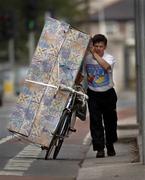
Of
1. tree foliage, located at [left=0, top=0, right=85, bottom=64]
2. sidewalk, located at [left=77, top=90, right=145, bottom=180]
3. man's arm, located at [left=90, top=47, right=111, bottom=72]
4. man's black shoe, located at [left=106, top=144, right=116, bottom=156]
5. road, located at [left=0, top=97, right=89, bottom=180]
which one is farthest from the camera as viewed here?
tree foliage, located at [left=0, top=0, right=85, bottom=64]

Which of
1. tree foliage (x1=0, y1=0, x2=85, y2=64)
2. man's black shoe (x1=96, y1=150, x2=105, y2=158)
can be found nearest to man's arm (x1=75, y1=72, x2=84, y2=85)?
man's black shoe (x1=96, y1=150, x2=105, y2=158)

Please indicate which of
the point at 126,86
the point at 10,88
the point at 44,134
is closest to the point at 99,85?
the point at 44,134

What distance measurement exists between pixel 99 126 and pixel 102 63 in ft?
2.90

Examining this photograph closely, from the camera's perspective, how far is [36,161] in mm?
10703

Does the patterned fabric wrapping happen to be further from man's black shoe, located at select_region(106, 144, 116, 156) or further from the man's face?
man's black shoe, located at select_region(106, 144, 116, 156)

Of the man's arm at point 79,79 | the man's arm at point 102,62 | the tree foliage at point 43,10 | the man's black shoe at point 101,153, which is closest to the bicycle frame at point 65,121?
the man's arm at point 79,79

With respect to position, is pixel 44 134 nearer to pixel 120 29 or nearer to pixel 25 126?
pixel 25 126

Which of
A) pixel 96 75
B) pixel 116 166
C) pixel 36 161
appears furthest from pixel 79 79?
pixel 116 166

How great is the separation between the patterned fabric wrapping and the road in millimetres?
383

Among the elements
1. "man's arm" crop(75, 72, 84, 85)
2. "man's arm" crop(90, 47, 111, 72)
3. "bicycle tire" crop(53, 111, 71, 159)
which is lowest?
"bicycle tire" crop(53, 111, 71, 159)

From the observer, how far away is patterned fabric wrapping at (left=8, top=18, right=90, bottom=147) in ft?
34.4

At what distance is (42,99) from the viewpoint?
10.5 metres

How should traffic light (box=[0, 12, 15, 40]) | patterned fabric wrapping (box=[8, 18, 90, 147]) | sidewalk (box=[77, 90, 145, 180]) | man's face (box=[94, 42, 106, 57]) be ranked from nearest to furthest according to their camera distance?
sidewalk (box=[77, 90, 145, 180])
patterned fabric wrapping (box=[8, 18, 90, 147])
man's face (box=[94, 42, 106, 57])
traffic light (box=[0, 12, 15, 40])

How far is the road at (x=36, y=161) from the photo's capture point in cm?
953
